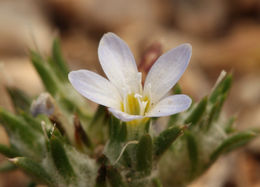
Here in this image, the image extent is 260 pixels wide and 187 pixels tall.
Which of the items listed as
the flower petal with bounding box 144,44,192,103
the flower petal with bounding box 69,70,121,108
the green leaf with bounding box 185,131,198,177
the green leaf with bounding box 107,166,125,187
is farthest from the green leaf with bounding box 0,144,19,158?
the green leaf with bounding box 185,131,198,177

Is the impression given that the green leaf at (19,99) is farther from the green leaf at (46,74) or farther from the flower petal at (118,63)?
the flower petal at (118,63)

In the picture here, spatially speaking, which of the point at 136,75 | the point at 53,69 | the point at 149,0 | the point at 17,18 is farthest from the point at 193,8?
the point at 136,75

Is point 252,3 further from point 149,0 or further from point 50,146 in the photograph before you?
point 50,146

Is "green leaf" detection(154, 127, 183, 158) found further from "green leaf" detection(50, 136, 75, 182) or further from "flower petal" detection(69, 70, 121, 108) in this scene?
"green leaf" detection(50, 136, 75, 182)

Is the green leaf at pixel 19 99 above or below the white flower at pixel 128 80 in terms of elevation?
below

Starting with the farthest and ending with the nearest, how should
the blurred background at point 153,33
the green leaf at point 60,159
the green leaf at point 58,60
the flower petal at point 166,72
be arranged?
the blurred background at point 153,33 < the green leaf at point 58,60 < the green leaf at point 60,159 < the flower petal at point 166,72

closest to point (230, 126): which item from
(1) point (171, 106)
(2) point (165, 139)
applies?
(2) point (165, 139)

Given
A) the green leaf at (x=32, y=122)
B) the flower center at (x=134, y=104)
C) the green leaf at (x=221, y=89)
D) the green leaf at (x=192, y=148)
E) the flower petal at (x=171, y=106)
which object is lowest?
the green leaf at (x=192, y=148)

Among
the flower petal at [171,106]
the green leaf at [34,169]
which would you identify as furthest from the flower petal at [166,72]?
the green leaf at [34,169]
